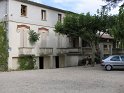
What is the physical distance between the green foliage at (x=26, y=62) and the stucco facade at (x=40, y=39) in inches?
20.4

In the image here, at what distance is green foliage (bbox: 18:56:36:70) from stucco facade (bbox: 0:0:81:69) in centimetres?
52

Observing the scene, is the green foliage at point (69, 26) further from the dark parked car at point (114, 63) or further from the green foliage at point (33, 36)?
the dark parked car at point (114, 63)

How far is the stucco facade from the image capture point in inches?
1422

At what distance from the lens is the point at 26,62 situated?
38.0 m

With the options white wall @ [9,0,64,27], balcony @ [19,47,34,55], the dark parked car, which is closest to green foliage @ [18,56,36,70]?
balcony @ [19,47,34,55]

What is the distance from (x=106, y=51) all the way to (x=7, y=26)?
66.6 feet

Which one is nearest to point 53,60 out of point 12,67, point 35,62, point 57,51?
point 57,51

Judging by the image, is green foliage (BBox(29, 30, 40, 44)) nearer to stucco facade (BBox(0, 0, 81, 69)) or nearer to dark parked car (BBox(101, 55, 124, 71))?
stucco facade (BBox(0, 0, 81, 69))

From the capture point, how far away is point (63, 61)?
148 ft

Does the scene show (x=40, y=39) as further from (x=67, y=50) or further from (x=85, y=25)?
(x=85, y=25)

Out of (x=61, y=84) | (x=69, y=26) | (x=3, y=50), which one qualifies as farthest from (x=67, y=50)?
(x=61, y=84)

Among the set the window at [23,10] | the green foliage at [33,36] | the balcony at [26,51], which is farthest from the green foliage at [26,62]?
the window at [23,10]

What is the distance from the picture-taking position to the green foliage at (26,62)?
3728 cm

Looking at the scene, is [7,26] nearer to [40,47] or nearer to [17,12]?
[17,12]
